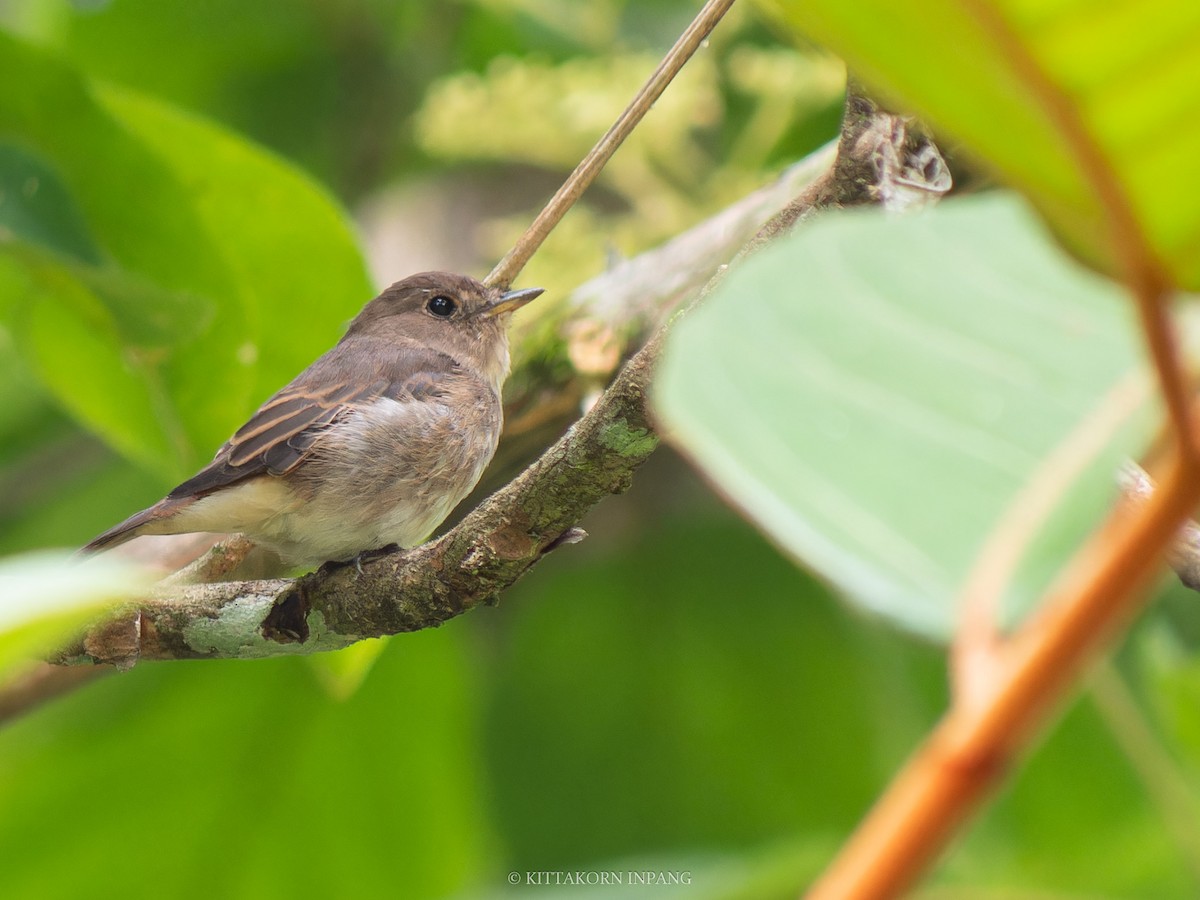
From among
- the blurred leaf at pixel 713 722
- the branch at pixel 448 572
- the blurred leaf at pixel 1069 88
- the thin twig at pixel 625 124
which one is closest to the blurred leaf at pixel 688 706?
the blurred leaf at pixel 713 722

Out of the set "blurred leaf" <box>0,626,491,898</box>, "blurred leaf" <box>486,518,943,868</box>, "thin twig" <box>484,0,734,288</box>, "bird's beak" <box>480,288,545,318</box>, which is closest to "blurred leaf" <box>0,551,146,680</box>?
"thin twig" <box>484,0,734,288</box>

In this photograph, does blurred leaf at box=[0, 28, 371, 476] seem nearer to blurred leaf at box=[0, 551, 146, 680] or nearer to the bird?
the bird

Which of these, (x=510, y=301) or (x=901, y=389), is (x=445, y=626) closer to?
(x=510, y=301)

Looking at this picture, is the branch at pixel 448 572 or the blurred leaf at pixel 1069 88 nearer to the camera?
the blurred leaf at pixel 1069 88

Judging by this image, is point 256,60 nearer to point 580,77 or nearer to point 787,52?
point 580,77

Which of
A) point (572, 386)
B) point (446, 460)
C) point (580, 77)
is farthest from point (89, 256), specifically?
point (580, 77)

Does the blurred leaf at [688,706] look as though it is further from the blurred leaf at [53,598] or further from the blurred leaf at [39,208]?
the blurred leaf at [53,598]
